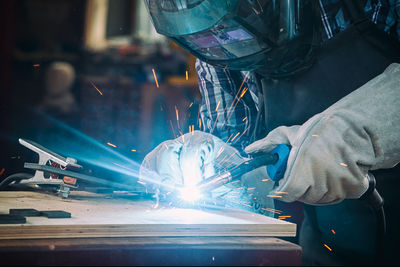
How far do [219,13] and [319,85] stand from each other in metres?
0.40

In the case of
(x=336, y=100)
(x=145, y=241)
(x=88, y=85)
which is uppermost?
(x=88, y=85)

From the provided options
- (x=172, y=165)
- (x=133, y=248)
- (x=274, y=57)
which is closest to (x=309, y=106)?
(x=274, y=57)

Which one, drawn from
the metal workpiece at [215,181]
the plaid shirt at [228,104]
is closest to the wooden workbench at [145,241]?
the metal workpiece at [215,181]

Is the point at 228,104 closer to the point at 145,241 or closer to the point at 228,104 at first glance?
the point at 228,104

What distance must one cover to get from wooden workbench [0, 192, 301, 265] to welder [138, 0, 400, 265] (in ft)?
0.69

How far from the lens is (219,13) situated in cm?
107

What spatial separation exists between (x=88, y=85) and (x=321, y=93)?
3.46m

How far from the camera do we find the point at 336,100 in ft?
4.16

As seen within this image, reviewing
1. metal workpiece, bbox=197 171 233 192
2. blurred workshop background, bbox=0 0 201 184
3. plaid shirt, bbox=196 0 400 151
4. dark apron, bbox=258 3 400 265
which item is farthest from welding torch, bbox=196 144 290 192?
blurred workshop background, bbox=0 0 201 184

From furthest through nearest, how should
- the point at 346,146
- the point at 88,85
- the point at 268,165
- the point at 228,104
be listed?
the point at 88,85 < the point at 228,104 < the point at 268,165 < the point at 346,146

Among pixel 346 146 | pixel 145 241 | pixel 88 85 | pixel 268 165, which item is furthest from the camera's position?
pixel 88 85

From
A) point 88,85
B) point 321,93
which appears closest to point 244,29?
point 321,93

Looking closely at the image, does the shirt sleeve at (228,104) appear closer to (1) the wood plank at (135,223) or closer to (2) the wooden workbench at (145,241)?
(1) the wood plank at (135,223)

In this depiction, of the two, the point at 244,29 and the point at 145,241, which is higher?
the point at 244,29
